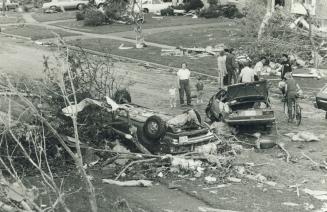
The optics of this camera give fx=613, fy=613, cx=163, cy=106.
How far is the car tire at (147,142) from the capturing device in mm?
15531

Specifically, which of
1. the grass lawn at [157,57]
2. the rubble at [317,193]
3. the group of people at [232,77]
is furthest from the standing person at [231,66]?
the rubble at [317,193]

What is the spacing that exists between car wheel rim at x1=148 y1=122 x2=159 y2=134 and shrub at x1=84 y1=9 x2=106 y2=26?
30.2 m

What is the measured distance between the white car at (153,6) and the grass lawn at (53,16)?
6.15 metres

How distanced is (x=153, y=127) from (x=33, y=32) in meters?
29.2

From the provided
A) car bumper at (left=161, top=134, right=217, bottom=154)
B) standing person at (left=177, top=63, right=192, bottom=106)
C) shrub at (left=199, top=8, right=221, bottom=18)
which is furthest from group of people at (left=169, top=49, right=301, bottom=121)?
shrub at (left=199, top=8, right=221, bottom=18)

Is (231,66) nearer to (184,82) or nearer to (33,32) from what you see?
(184,82)

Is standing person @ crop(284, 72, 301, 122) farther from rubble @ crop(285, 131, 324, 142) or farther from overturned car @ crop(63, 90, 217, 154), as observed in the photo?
overturned car @ crop(63, 90, 217, 154)

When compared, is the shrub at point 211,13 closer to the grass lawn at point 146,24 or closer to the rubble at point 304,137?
the grass lawn at point 146,24

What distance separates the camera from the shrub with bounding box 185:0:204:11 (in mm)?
48594

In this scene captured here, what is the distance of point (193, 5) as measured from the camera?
Answer: 160 feet

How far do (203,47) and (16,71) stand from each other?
10.4 m

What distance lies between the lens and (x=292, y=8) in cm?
3644

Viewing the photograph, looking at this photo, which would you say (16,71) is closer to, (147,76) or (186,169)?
(147,76)

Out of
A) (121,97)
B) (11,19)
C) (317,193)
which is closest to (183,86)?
(121,97)
